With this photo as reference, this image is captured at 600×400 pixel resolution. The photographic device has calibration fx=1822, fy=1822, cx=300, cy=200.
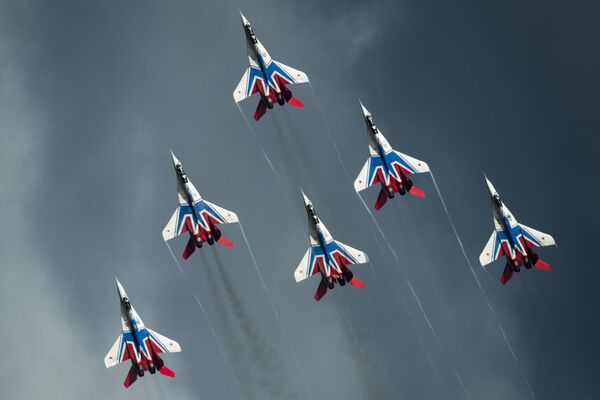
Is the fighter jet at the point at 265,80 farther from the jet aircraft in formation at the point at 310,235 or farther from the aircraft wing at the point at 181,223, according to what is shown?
the aircraft wing at the point at 181,223

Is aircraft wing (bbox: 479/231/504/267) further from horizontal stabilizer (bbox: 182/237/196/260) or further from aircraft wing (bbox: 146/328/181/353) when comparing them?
aircraft wing (bbox: 146/328/181/353)

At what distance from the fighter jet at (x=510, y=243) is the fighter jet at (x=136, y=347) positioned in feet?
92.2

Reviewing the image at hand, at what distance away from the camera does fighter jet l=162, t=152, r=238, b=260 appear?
502ft

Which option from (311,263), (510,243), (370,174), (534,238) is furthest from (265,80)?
(534,238)

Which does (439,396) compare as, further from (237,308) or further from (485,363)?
(237,308)

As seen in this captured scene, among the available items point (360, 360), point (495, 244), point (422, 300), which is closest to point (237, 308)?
point (360, 360)

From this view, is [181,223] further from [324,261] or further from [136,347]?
[324,261]

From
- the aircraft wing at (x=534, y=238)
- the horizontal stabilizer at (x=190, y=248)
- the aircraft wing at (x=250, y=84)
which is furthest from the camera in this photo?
the aircraft wing at (x=250, y=84)

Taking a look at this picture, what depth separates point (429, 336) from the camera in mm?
195125

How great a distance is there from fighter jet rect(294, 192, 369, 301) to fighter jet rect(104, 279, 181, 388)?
12.8m

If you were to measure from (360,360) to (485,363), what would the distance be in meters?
27.5

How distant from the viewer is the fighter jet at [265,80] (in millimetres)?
157375

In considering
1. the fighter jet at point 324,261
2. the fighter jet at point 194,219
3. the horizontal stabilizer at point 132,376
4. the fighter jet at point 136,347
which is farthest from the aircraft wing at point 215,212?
the horizontal stabilizer at point 132,376

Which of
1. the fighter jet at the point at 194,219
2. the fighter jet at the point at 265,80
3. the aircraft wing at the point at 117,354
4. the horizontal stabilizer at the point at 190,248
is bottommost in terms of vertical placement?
the aircraft wing at the point at 117,354
